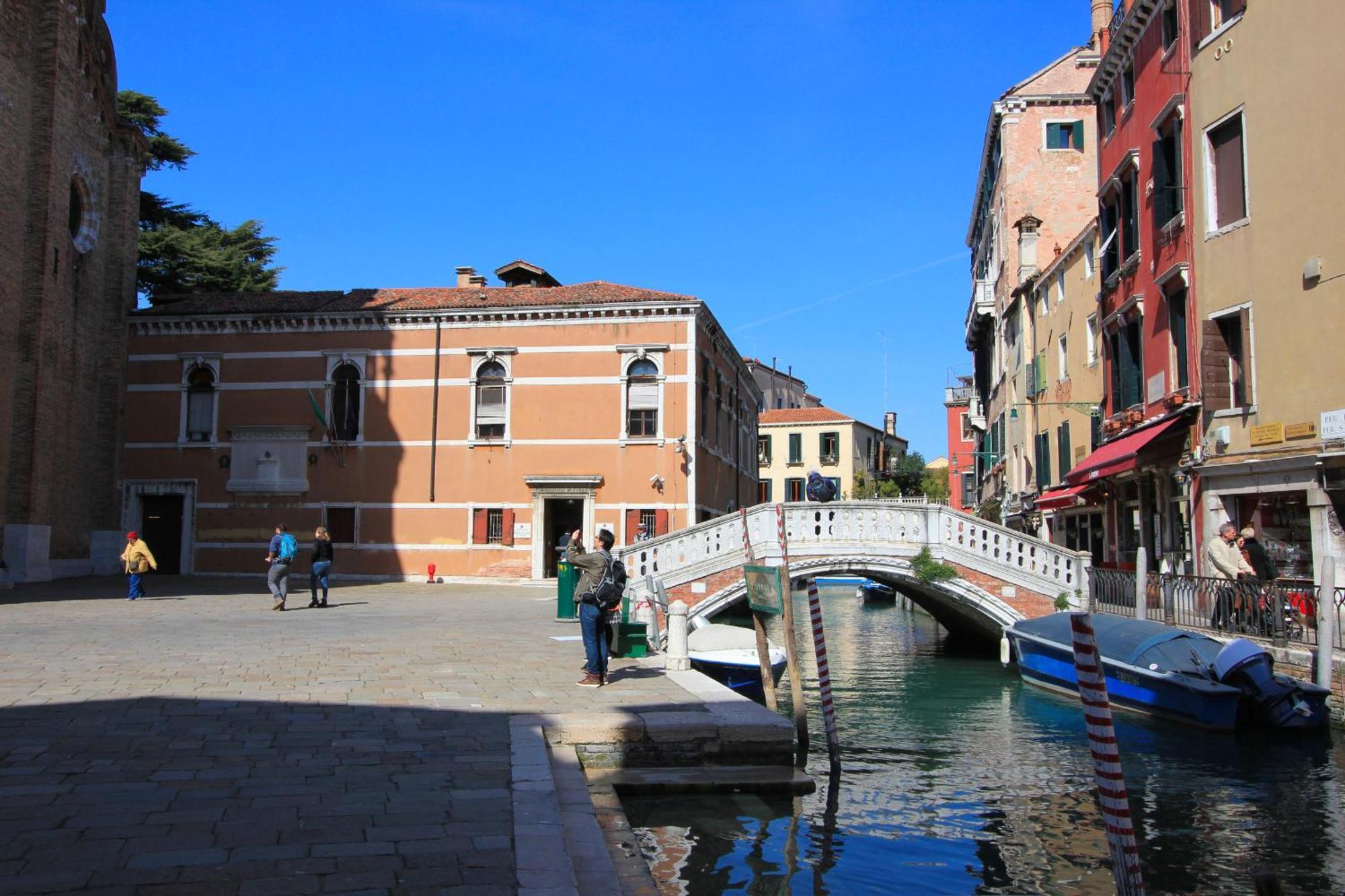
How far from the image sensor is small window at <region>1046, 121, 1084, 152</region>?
105 feet

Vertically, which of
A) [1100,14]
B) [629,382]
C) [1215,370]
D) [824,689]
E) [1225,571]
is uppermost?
[1100,14]

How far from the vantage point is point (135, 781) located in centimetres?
628

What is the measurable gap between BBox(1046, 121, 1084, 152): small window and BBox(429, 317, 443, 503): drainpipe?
18955 millimetres

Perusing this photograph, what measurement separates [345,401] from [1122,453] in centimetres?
2140

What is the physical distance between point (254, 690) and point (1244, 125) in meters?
15.8

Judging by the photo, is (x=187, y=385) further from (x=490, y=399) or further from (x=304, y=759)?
(x=304, y=759)

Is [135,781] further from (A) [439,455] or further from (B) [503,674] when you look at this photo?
(A) [439,455]

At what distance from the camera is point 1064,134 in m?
32.2

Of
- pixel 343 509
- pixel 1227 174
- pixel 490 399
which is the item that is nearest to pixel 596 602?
pixel 1227 174

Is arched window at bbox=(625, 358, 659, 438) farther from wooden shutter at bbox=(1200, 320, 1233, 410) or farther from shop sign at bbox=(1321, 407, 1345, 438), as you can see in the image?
shop sign at bbox=(1321, 407, 1345, 438)

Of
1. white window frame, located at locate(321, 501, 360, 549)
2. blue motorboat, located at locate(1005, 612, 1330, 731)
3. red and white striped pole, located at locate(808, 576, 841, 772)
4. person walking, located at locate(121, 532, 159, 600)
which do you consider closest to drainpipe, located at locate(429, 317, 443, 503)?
white window frame, located at locate(321, 501, 360, 549)

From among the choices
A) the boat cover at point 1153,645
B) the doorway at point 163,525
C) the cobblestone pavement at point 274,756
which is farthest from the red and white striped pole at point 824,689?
the doorway at point 163,525

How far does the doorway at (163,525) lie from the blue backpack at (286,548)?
45.4 feet

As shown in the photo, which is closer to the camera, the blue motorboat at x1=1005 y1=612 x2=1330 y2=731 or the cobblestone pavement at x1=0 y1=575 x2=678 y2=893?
the cobblestone pavement at x1=0 y1=575 x2=678 y2=893
